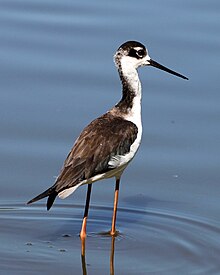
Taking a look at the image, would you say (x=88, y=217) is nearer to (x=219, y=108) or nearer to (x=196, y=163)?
(x=196, y=163)

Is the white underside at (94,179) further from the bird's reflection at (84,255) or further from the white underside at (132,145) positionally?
the bird's reflection at (84,255)

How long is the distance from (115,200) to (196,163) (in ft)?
3.30

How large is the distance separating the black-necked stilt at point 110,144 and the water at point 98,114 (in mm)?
318

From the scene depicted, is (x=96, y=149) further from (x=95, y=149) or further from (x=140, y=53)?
(x=140, y=53)

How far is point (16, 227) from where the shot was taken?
6.95m

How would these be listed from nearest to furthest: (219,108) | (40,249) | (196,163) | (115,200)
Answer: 1. (40,249)
2. (115,200)
3. (196,163)
4. (219,108)

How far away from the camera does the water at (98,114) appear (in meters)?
6.74

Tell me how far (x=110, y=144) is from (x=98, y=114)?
5.17 feet

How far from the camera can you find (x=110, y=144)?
6969 mm

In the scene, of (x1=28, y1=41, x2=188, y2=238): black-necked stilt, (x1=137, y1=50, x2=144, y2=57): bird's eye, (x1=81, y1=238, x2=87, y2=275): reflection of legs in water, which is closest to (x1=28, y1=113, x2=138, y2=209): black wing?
(x1=28, y1=41, x2=188, y2=238): black-necked stilt

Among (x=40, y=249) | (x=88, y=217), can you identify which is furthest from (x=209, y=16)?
(x=40, y=249)

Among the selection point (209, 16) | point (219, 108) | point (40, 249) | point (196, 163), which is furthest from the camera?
point (209, 16)

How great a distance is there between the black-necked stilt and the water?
32 centimetres

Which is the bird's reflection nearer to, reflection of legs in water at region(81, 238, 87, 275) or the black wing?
reflection of legs in water at region(81, 238, 87, 275)
